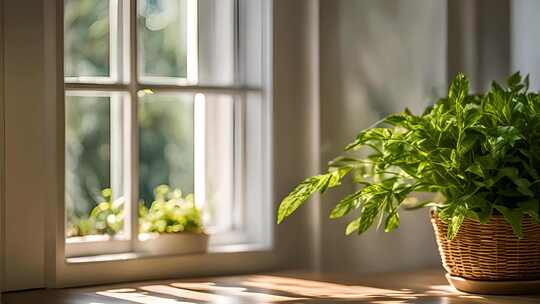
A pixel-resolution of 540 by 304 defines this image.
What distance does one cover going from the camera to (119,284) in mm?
1757

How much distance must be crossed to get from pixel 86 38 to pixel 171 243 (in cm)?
46

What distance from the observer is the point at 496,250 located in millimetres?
1587

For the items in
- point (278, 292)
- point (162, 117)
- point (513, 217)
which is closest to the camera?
point (513, 217)

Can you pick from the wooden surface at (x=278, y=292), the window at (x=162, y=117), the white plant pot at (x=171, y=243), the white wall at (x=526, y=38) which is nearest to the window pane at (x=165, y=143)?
the window at (x=162, y=117)

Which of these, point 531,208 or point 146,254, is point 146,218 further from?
point 531,208

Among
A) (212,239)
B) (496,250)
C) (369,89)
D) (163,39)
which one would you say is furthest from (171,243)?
(496,250)

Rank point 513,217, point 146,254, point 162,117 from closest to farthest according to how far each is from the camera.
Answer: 1. point 513,217
2. point 146,254
3. point 162,117

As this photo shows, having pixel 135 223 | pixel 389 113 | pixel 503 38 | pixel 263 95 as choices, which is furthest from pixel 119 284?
pixel 503 38

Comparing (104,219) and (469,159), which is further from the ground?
(469,159)

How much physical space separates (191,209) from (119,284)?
9.3 inches

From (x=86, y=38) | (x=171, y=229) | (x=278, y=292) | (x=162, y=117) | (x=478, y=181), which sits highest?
(x=86, y=38)

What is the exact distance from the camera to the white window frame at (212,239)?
1689 millimetres

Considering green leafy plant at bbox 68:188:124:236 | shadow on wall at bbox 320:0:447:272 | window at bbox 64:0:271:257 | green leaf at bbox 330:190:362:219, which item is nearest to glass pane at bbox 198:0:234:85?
window at bbox 64:0:271:257

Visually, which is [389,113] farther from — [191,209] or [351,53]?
[191,209]
